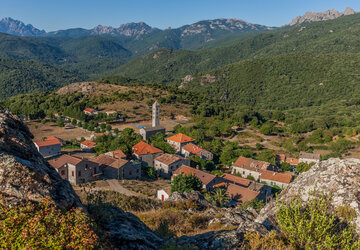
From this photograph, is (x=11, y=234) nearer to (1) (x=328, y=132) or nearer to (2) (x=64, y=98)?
(1) (x=328, y=132)

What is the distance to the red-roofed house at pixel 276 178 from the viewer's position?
42.1 meters

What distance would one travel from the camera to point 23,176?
507 centimetres

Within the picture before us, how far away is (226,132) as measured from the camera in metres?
80.2

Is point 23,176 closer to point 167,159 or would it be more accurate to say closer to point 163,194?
point 163,194

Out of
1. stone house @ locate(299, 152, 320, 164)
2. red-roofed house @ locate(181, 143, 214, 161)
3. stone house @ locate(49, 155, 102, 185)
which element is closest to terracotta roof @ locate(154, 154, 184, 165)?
red-roofed house @ locate(181, 143, 214, 161)

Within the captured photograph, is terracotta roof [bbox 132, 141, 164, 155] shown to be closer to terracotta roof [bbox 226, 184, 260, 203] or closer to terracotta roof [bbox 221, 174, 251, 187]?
terracotta roof [bbox 221, 174, 251, 187]

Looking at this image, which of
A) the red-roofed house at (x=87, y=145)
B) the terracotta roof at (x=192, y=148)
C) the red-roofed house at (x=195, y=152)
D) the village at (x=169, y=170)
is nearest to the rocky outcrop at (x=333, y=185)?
the village at (x=169, y=170)

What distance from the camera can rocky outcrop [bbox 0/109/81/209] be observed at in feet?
15.9

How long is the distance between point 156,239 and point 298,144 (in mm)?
69575

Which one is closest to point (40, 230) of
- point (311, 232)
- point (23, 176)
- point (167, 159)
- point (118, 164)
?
point (23, 176)

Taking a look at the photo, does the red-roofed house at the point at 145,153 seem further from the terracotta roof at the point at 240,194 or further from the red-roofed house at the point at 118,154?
the terracotta roof at the point at 240,194

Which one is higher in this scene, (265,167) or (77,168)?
(77,168)

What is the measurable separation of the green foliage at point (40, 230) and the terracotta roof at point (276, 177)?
4297 centimetres

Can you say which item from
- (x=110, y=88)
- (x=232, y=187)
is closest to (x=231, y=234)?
(x=232, y=187)
